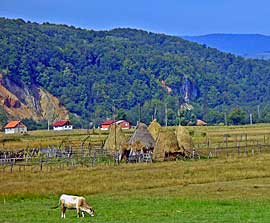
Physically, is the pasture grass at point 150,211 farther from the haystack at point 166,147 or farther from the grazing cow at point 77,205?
the haystack at point 166,147

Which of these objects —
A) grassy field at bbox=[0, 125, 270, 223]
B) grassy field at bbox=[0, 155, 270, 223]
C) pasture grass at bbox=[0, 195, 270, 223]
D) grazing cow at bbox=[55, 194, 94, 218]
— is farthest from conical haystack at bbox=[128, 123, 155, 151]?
grazing cow at bbox=[55, 194, 94, 218]

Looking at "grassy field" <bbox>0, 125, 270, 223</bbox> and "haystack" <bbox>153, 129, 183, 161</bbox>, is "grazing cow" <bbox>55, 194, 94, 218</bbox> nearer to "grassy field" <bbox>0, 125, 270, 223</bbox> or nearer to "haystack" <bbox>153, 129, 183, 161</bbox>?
"grassy field" <bbox>0, 125, 270, 223</bbox>

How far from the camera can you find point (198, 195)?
3434 centimetres

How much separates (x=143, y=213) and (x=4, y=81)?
174 meters

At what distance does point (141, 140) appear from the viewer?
218 feet

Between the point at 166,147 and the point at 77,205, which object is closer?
the point at 77,205

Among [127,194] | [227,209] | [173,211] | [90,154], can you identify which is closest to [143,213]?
[173,211]

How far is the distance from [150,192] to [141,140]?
29532mm

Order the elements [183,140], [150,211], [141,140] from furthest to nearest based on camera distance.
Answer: [141,140] < [183,140] < [150,211]

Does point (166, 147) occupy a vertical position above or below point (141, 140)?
below

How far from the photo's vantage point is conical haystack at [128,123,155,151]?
211 feet

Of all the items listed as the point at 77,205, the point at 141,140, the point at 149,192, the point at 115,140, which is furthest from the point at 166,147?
the point at 77,205

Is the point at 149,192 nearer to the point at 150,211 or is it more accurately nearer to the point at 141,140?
the point at 150,211

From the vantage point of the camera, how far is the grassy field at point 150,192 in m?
27.2
